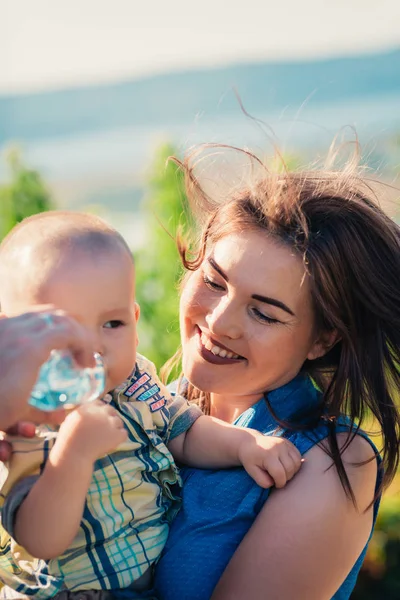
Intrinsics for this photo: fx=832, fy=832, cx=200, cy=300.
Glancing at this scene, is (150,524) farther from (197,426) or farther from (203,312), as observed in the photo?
(203,312)

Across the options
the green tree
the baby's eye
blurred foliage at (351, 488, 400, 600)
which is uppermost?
the baby's eye

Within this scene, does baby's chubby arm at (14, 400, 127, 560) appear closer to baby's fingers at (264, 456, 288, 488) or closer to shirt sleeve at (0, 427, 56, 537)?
shirt sleeve at (0, 427, 56, 537)

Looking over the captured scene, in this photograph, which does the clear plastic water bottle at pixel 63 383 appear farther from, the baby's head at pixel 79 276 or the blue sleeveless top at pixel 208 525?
the blue sleeveless top at pixel 208 525

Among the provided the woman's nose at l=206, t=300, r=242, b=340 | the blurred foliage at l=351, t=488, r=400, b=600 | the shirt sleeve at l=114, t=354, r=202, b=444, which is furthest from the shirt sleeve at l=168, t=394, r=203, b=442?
the blurred foliage at l=351, t=488, r=400, b=600

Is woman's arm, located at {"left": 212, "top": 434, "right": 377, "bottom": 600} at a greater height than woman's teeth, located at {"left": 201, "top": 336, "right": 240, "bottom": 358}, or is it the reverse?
woman's teeth, located at {"left": 201, "top": 336, "right": 240, "bottom": 358}

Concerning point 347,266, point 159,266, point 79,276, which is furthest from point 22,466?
point 159,266

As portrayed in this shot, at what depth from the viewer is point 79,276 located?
1.80m

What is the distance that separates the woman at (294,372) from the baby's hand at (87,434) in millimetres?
559

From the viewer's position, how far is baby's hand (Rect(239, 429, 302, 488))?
2.14 m

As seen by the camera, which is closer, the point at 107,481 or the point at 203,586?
the point at 107,481

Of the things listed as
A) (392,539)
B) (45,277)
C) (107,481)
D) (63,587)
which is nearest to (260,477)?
(107,481)

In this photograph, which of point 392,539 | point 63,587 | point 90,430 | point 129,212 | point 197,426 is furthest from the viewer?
point 129,212

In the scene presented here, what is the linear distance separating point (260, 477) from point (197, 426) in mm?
273

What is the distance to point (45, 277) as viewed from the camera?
1.77m
